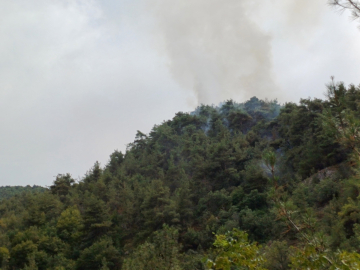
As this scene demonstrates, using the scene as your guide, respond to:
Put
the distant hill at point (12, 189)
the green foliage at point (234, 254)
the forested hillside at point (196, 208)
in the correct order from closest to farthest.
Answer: the green foliage at point (234, 254), the forested hillside at point (196, 208), the distant hill at point (12, 189)

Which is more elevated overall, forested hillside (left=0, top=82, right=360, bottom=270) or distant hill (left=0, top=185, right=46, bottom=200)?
distant hill (left=0, top=185, right=46, bottom=200)

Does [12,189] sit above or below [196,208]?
above

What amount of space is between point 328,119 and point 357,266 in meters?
2.09

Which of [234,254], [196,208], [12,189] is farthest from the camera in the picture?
[12,189]

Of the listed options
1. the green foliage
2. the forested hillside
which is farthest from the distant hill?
the green foliage

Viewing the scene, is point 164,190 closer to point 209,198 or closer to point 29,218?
point 209,198

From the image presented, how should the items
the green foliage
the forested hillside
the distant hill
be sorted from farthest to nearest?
1. the distant hill
2. the forested hillside
3. the green foliage

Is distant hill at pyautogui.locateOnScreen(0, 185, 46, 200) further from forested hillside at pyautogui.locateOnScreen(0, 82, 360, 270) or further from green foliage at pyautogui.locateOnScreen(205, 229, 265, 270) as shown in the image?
green foliage at pyautogui.locateOnScreen(205, 229, 265, 270)

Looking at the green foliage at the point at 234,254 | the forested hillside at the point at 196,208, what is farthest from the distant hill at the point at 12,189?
the green foliage at the point at 234,254

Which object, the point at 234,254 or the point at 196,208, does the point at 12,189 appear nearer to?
the point at 196,208

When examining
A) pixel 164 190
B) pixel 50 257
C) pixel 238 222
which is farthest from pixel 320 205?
pixel 50 257

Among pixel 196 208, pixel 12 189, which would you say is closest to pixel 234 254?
pixel 196 208

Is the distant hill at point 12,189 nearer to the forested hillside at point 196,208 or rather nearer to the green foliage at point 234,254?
the forested hillside at point 196,208

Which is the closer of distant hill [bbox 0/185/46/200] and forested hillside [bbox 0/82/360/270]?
forested hillside [bbox 0/82/360/270]
